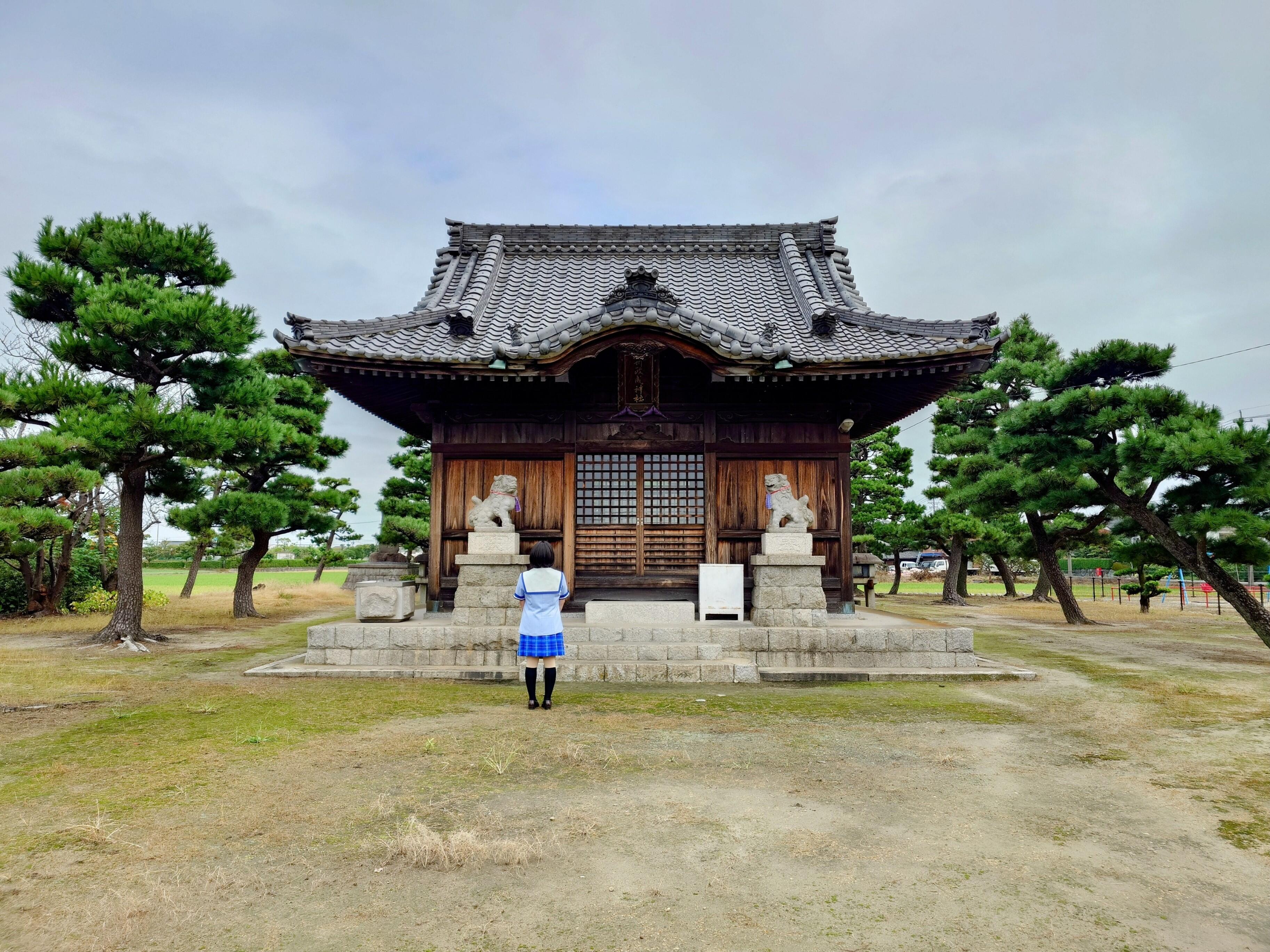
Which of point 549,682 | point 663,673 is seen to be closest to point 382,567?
point 663,673

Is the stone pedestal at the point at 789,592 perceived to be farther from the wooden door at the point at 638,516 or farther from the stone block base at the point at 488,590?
the stone block base at the point at 488,590

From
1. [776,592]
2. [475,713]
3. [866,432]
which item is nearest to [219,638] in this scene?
[475,713]

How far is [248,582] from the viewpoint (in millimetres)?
19281

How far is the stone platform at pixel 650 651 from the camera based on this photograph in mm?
9219

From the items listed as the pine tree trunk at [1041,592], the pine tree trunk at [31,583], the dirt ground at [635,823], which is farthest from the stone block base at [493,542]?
the pine tree trunk at [1041,592]

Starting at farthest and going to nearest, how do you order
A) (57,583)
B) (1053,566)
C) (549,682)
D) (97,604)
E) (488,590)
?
(1053,566) < (97,604) < (57,583) < (488,590) < (549,682)

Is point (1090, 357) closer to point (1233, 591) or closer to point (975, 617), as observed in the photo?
point (1233, 591)

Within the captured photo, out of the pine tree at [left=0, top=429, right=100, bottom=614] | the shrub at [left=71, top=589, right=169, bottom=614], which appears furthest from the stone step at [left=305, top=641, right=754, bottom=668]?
the shrub at [left=71, top=589, right=169, bottom=614]

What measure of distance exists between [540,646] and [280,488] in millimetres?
14054

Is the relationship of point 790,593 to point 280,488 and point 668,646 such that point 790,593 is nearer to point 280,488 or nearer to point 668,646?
point 668,646

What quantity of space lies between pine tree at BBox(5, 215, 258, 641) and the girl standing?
7926 millimetres

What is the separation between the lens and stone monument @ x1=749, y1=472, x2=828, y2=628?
9.87 m

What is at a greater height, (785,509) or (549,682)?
(785,509)

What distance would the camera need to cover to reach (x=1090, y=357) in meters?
13.4
